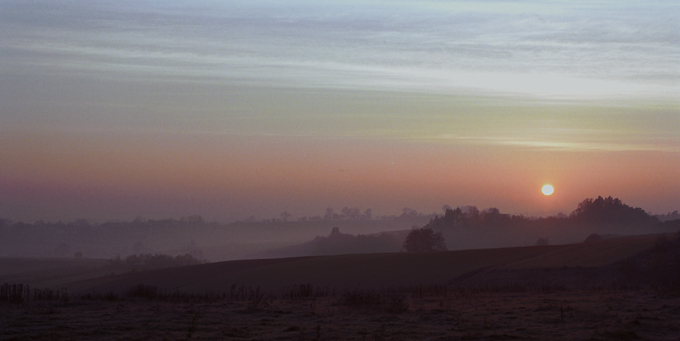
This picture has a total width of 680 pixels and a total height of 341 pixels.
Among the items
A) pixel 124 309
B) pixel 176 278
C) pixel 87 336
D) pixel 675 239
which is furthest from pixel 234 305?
pixel 176 278

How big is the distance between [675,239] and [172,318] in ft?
128

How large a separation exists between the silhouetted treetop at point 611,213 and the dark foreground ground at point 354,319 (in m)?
126

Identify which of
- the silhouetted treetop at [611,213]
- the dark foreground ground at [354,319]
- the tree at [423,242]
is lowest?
the dark foreground ground at [354,319]

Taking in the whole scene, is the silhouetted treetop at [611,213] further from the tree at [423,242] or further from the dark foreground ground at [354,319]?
the dark foreground ground at [354,319]

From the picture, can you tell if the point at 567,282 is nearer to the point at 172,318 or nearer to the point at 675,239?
the point at 675,239

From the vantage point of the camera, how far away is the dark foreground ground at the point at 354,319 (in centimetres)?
1622

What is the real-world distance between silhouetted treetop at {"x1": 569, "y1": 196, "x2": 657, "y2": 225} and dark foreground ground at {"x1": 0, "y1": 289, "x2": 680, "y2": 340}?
126m

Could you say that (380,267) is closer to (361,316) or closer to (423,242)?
(423,242)

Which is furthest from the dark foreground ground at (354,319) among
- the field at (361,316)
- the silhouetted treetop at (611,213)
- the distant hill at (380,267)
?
the silhouetted treetop at (611,213)

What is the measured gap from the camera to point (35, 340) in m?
14.8

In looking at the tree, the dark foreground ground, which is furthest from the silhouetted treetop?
the dark foreground ground

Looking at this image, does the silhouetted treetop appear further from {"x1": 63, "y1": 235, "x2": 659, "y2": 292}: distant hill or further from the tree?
{"x1": 63, "y1": 235, "x2": 659, "y2": 292}: distant hill

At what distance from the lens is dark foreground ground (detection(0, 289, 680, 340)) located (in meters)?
16.2

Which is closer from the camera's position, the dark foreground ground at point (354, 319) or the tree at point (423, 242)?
the dark foreground ground at point (354, 319)
